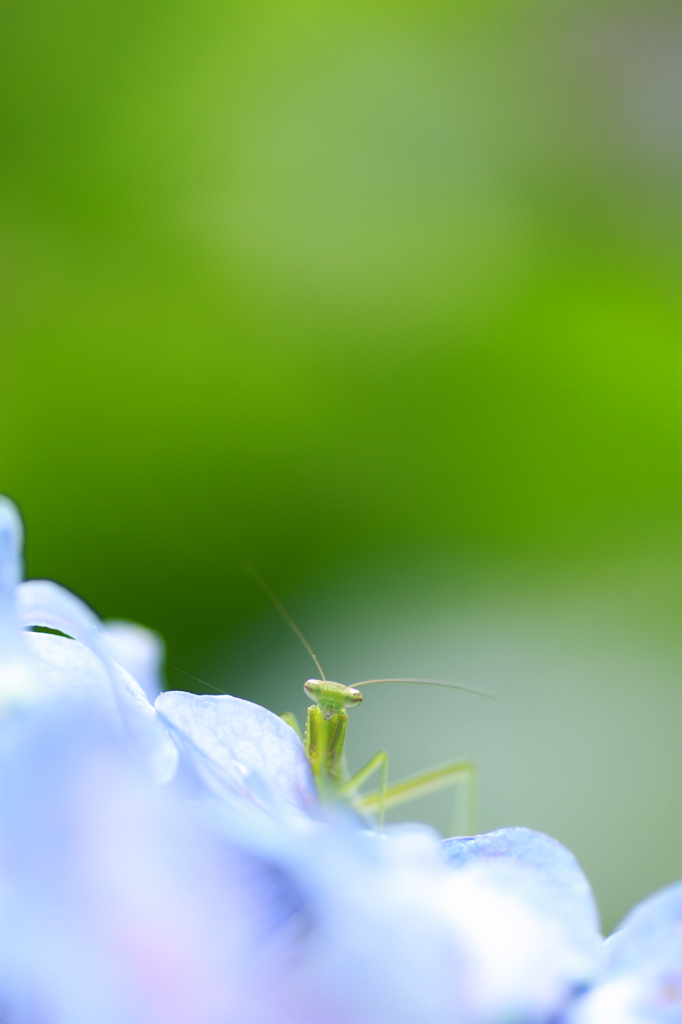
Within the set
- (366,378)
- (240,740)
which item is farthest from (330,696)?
(366,378)

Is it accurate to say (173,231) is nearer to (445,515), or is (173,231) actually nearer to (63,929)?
(445,515)

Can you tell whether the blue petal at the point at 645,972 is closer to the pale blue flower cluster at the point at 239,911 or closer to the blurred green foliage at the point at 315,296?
the pale blue flower cluster at the point at 239,911

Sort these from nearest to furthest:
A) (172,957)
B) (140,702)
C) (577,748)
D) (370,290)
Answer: (172,957) < (140,702) < (577,748) < (370,290)

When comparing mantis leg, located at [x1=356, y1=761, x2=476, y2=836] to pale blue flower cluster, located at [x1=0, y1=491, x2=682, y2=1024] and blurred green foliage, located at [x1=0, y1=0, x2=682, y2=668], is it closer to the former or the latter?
blurred green foliage, located at [x1=0, y1=0, x2=682, y2=668]

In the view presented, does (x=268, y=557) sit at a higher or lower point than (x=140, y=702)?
lower

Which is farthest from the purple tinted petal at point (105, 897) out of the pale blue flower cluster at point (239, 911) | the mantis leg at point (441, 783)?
the mantis leg at point (441, 783)

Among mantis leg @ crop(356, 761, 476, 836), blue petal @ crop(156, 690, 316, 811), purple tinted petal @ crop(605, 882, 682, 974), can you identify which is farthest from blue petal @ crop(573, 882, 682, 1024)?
mantis leg @ crop(356, 761, 476, 836)

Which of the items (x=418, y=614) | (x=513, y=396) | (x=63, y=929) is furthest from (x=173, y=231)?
(x=63, y=929)
